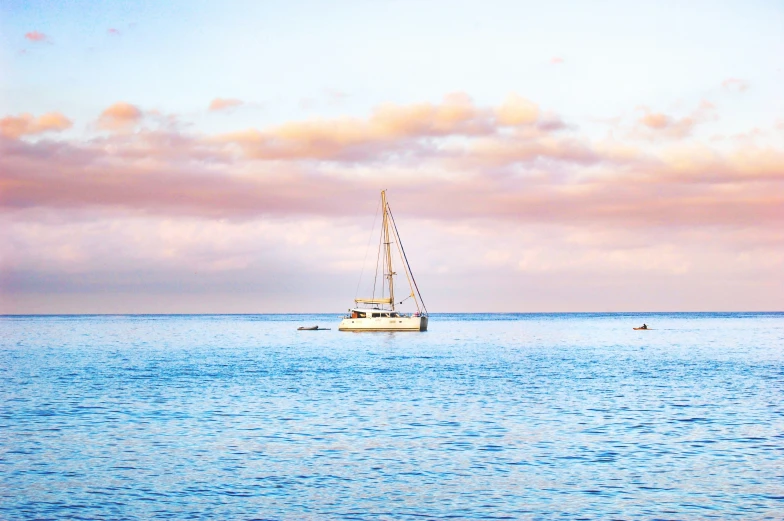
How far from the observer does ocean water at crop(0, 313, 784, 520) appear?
2406 cm

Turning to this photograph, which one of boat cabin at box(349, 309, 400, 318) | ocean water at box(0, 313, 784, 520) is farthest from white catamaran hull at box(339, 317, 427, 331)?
ocean water at box(0, 313, 784, 520)

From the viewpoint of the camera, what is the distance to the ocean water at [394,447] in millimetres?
24062

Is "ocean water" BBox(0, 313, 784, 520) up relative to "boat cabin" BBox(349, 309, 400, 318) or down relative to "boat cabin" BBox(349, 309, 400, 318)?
down

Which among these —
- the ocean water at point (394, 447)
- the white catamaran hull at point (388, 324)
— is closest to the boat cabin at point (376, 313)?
the white catamaran hull at point (388, 324)

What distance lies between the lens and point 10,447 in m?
32.7

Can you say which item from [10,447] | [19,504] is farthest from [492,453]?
[10,447]

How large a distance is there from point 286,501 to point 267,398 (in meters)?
25.6

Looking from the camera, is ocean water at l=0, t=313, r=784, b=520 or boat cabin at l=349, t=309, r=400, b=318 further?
boat cabin at l=349, t=309, r=400, b=318

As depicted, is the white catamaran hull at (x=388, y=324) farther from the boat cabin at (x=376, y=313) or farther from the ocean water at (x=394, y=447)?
the ocean water at (x=394, y=447)

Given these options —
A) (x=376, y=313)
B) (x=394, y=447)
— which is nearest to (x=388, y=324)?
(x=376, y=313)

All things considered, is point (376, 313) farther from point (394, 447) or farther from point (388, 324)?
point (394, 447)

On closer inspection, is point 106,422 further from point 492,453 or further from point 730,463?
point 730,463

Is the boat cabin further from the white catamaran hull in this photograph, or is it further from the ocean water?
the ocean water

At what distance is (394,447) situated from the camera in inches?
1281
